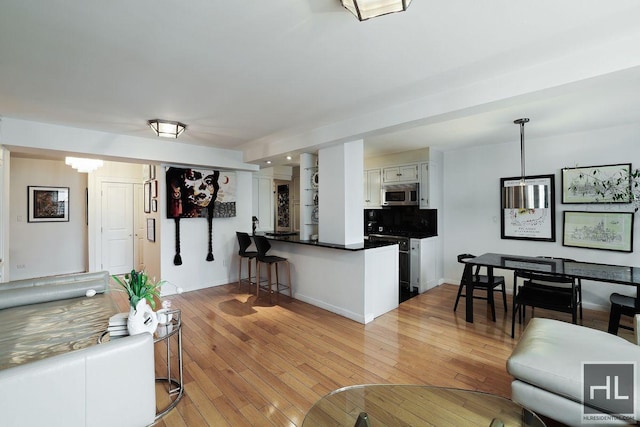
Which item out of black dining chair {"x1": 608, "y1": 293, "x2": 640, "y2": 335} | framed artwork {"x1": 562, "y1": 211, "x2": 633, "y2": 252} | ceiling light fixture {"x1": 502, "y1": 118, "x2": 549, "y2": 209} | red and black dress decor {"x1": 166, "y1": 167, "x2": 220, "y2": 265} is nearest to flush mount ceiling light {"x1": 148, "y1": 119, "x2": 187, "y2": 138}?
red and black dress decor {"x1": 166, "y1": 167, "x2": 220, "y2": 265}

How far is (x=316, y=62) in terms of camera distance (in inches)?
84.6

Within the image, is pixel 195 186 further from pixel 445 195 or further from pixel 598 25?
pixel 598 25

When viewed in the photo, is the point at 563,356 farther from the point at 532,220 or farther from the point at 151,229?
the point at 151,229

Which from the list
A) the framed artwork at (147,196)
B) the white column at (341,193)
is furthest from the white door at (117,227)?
the white column at (341,193)

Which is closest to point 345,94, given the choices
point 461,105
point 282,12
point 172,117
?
point 461,105

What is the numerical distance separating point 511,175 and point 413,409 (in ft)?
14.1

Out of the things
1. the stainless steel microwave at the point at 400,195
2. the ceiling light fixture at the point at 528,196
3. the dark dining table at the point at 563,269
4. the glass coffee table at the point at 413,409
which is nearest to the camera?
the glass coffee table at the point at 413,409

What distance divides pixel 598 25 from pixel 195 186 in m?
5.06

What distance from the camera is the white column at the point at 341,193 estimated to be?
3852 millimetres

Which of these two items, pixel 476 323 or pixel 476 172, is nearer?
pixel 476 323

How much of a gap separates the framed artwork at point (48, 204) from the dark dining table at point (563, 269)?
779 centimetres

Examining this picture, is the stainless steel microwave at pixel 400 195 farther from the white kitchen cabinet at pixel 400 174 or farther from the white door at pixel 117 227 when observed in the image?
the white door at pixel 117 227

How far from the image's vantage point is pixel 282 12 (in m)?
1.61

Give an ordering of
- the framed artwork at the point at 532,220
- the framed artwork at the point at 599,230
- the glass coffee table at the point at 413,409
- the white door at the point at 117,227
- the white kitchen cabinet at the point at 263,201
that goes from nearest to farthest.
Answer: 1. the glass coffee table at the point at 413,409
2. the framed artwork at the point at 599,230
3. the framed artwork at the point at 532,220
4. the white door at the point at 117,227
5. the white kitchen cabinet at the point at 263,201
